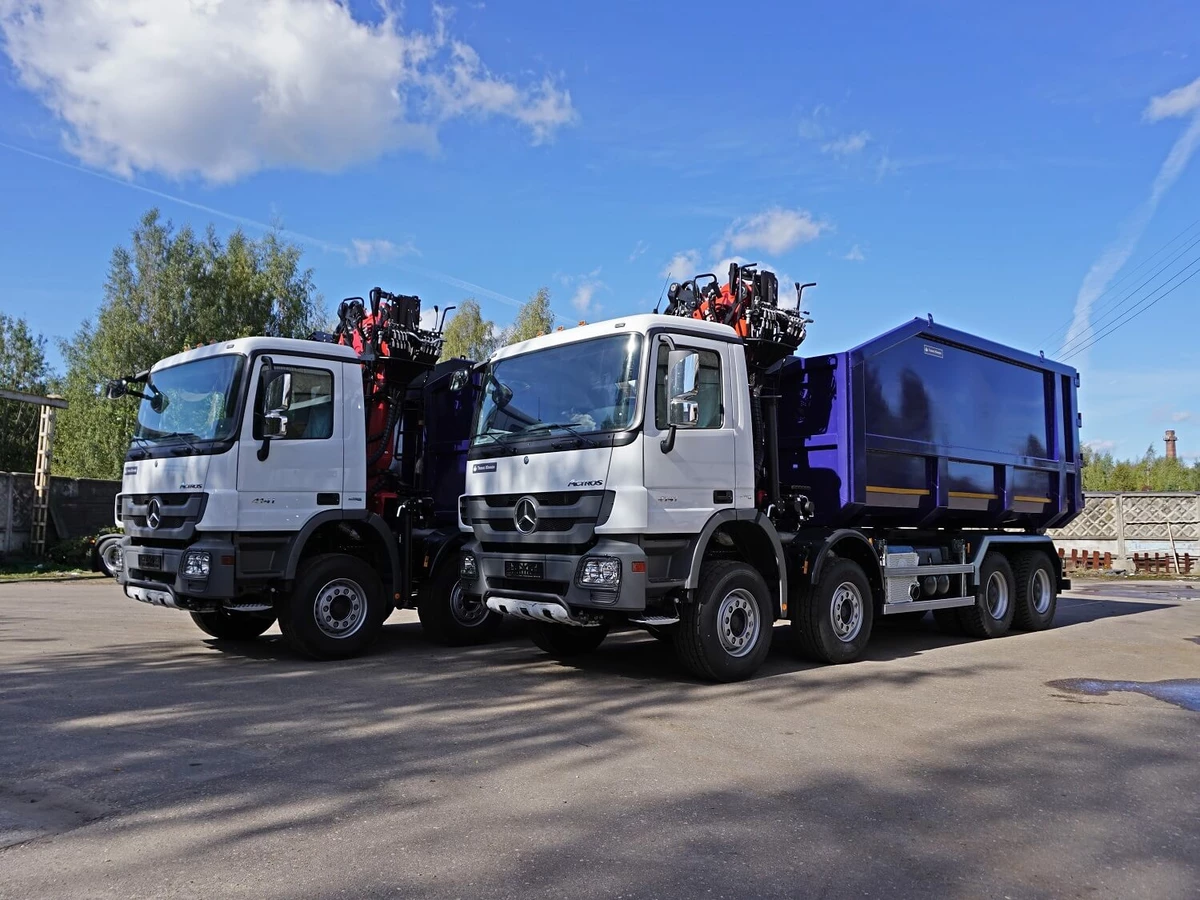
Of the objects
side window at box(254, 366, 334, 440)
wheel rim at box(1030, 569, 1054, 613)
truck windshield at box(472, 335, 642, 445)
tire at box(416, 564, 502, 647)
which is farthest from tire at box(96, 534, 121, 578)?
wheel rim at box(1030, 569, 1054, 613)

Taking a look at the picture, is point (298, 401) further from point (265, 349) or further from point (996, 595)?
point (996, 595)

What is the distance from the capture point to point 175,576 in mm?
8141

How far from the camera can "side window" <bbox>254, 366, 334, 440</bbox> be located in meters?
8.35

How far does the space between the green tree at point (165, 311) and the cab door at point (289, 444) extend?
2940 cm

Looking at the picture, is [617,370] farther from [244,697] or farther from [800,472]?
[244,697]

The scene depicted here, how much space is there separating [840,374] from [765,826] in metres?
5.56

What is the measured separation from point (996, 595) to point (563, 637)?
6.02 m

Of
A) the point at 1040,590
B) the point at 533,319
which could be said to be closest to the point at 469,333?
the point at 533,319

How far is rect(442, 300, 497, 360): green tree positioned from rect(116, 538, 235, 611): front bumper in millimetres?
36973

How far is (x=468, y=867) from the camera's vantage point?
3.79 metres

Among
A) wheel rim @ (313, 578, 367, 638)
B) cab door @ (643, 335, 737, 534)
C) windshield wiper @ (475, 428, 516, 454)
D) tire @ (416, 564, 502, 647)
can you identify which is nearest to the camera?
cab door @ (643, 335, 737, 534)

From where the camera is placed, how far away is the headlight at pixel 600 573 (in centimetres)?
696

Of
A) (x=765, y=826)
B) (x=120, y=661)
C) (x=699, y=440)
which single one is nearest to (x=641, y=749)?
(x=765, y=826)

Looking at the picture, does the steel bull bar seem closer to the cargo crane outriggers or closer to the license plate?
the cargo crane outriggers
